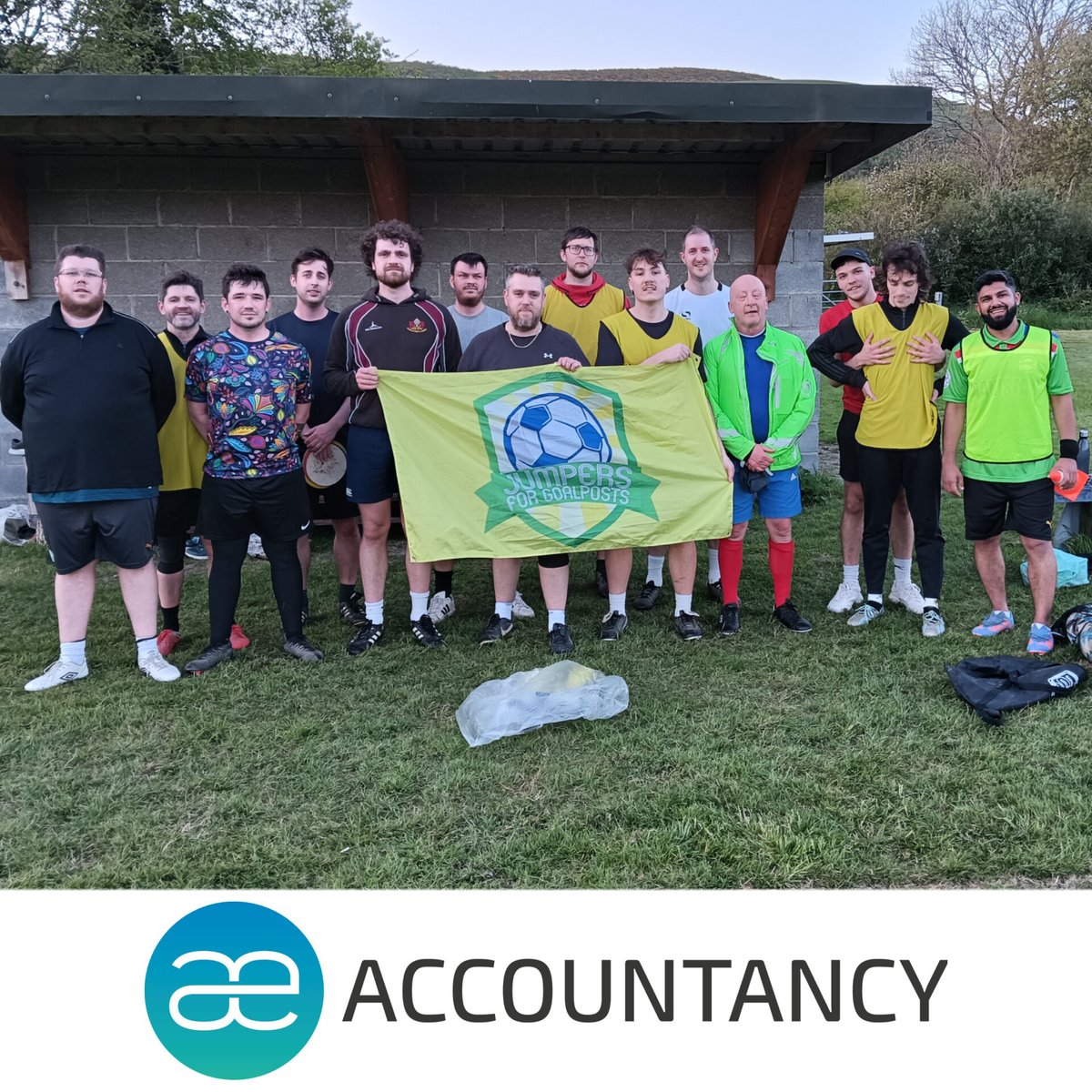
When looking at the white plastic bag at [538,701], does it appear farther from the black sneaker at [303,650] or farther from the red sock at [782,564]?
the red sock at [782,564]

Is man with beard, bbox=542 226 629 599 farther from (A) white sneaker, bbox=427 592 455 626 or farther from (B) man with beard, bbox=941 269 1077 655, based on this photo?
(B) man with beard, bbox=941 269 1077 655

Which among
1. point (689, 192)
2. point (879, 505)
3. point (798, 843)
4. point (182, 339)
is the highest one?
point (689, 192)

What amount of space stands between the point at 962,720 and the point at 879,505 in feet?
4.92

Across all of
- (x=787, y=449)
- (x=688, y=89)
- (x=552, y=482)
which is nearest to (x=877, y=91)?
(x=688, y=89)

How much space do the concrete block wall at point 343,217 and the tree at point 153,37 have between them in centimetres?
1898

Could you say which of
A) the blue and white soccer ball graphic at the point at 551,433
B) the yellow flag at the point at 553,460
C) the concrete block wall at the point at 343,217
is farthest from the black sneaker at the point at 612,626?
the concrete block wall at the point at 343,217

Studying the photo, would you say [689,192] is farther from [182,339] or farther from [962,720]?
[962,720]

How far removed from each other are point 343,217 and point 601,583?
139 inches

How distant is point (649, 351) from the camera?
4.56 metres

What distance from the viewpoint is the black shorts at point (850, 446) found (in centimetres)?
479

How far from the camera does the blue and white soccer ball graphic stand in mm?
4438

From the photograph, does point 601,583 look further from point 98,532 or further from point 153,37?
point 153,37

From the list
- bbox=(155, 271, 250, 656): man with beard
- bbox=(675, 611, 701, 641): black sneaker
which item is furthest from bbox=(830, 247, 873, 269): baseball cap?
bbox=(155, 271, 250, 656): man with beard

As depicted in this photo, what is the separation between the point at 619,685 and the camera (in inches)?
148
